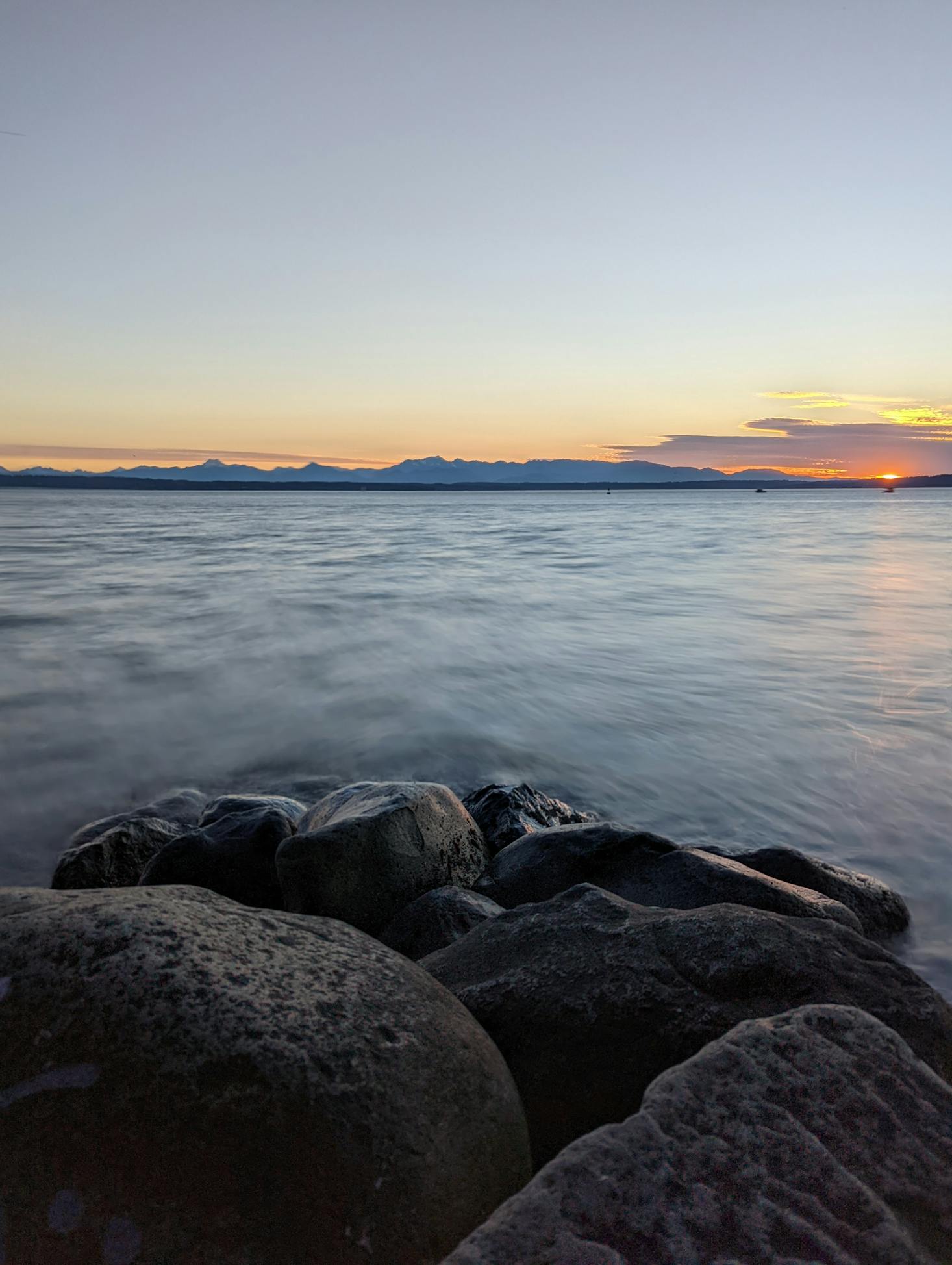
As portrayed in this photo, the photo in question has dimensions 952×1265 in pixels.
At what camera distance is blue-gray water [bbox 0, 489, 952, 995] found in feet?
20.0

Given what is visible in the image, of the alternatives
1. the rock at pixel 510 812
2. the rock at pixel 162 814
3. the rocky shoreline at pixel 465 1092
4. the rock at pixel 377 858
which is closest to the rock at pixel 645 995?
the rocky shoreline at pixel 465 1092

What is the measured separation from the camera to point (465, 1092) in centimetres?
189

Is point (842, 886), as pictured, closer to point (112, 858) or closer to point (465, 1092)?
point (465, 1092)

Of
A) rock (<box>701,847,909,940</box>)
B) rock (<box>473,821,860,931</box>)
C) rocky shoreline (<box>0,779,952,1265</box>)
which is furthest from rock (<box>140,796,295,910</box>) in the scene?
rock (<box>701,847,909,940</box>)

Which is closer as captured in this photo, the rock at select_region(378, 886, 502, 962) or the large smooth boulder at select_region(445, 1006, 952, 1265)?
the large smooth boulder at select_region(445, 1006, 952, 1265)

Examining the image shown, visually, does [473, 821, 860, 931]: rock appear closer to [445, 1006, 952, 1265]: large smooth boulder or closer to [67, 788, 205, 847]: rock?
[445, 1006, 952, 1265]: large smooth boulder

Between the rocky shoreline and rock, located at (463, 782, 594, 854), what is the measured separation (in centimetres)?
198

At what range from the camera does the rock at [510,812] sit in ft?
15.5

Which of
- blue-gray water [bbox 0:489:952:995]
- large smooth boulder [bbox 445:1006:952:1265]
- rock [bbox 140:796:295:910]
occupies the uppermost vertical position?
large smooth boulder [bbox 445:1006:952:1265]

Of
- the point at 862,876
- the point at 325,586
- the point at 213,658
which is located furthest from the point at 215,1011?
the point at 325,586

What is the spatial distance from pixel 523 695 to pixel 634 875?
605cm

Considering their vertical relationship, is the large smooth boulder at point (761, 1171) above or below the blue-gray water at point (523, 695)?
above

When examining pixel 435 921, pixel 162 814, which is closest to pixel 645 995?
pixel 435 921

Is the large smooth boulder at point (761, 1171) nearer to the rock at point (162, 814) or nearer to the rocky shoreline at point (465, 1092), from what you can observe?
the rocky shoreline at point (465, 1092)
